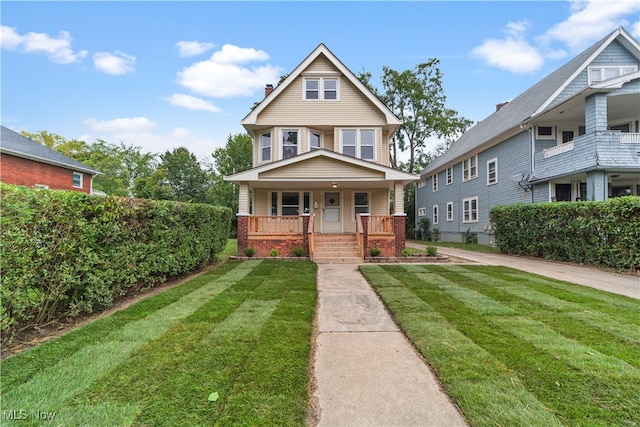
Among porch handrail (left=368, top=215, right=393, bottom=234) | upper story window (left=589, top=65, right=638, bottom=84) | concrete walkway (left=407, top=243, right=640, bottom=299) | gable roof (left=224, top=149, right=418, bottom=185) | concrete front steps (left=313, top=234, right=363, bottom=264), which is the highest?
upper story window (left=589, top=65, right=638, bottom=84)

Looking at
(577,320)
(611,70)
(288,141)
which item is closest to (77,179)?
(288,141)

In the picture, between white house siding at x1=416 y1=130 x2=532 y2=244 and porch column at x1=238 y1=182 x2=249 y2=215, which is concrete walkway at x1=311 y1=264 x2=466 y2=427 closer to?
porch column at x1=238 y1=182 x2=249 y2=215

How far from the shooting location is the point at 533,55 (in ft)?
52.1

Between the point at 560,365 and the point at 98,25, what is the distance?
1542 centimetres

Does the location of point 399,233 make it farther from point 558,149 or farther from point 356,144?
point 558,149

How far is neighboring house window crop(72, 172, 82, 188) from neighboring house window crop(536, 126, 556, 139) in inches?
1111

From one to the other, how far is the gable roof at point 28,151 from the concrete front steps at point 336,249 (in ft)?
57.3

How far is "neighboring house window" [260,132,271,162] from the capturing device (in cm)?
1450

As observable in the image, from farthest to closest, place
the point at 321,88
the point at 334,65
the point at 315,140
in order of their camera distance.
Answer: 1. the point at 315,140
2. the point at 321,88
3. the point at 334,65

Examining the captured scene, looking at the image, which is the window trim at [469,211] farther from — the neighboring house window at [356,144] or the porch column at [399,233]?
the porch column at [399,233]

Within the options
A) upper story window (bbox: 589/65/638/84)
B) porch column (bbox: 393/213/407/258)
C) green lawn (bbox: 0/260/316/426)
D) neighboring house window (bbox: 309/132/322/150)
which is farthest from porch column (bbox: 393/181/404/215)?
upper story window (bbox: 589/65/638/84)

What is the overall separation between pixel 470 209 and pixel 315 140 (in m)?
11.8

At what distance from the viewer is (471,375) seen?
2588 millimetres

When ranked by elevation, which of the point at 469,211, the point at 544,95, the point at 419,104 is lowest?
the point at 469,211
